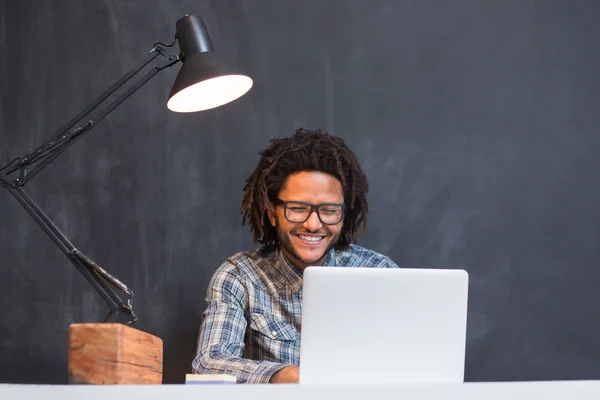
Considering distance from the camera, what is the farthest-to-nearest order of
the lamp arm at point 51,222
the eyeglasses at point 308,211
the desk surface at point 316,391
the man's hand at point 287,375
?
the eyeglasses at point 308,211 → the lamp arm at point 51,222 → the man's hand at point 287,375 → the desk surface at point 316,391

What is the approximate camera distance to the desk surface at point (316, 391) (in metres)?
1.08

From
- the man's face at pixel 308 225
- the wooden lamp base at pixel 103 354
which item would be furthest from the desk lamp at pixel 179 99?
the wooden lamp base at pixel 103 354

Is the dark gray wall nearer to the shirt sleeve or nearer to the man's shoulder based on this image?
the man's shoulder

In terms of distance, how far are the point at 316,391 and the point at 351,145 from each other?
1730 millimetres

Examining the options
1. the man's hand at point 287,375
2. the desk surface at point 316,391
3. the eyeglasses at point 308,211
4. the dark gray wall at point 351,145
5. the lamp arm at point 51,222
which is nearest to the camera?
the desk surface at point 316,391

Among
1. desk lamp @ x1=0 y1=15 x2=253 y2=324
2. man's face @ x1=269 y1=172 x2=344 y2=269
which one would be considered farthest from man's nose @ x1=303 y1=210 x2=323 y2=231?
desk lamp @ x1=0 y1=15 x2=253 y2=324

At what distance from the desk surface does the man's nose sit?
125cm

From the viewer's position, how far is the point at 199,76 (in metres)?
2.14

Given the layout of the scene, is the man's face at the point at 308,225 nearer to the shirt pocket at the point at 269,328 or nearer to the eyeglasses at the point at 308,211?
the eyeglasses at the point at 308,211

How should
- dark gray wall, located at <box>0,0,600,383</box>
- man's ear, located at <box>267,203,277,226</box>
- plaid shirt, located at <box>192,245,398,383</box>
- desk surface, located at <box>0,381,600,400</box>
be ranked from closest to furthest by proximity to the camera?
desk surface, located at <box>0,381,600,400</box> → plaid shirt, located at <box>192,245,398,383</box> → man's ear, located at <box>267,203,277,226</box> → dark gray wall, located at <box>0,0,600,383</box>

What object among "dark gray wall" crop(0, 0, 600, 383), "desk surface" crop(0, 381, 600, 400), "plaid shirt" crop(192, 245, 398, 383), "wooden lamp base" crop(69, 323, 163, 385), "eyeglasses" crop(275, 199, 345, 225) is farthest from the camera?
"dark gray wall" crop(0, 0, 600, 383)

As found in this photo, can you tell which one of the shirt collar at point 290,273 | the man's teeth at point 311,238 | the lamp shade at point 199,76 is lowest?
the shirt collar at point 290,273

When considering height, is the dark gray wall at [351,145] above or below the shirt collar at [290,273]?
above

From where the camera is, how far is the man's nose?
7.72ft
